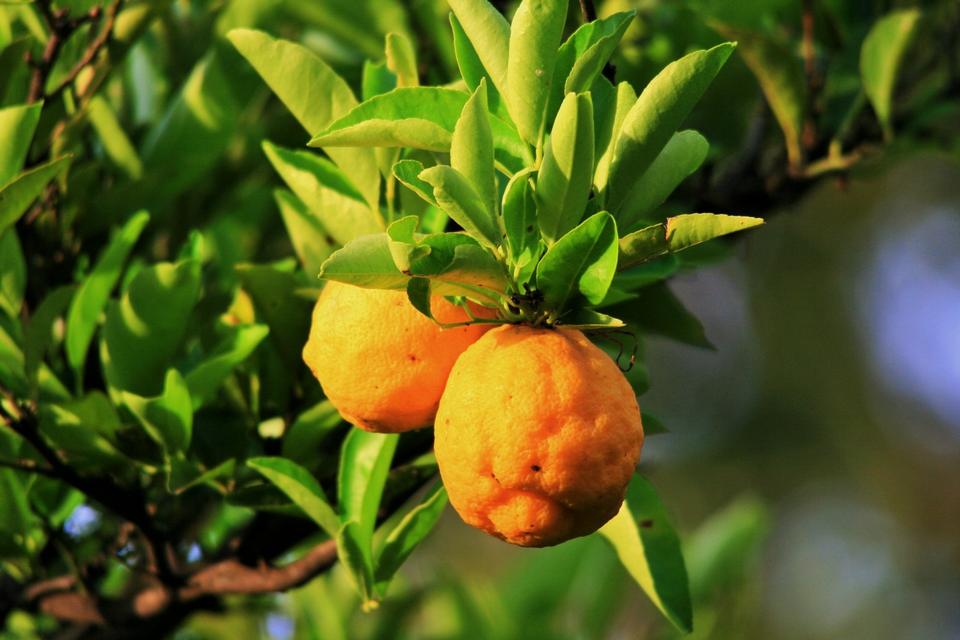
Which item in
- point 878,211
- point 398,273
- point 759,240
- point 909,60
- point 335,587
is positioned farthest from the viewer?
point 878,211

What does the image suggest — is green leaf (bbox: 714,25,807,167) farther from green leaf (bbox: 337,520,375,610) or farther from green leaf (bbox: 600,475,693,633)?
green leaf (bbox: 337,520,375,610)

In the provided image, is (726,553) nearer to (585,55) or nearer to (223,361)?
(223,361)

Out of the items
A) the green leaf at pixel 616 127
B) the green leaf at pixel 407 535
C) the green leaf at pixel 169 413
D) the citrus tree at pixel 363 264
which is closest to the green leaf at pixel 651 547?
the citrus tree at pixel 363 264

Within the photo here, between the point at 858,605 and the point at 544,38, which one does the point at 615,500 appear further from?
the point at 858,605

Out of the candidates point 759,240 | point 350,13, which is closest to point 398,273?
point 350,13

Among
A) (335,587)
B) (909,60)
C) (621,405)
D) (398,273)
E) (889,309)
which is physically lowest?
(889,309)

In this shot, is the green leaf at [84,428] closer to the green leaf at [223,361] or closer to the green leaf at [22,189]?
the green leaf at [223,361]

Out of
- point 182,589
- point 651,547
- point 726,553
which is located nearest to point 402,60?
Answer: point 651,547
